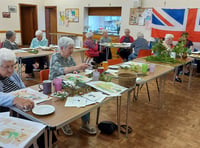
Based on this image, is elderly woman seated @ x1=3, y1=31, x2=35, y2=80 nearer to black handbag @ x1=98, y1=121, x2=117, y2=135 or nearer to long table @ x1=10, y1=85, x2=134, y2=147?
black handbag @ x1=98, y1=121, x2=117, y2=135

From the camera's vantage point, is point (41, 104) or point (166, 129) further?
point (166, 129)

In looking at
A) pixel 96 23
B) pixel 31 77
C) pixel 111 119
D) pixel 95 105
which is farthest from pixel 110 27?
pixel 95 105

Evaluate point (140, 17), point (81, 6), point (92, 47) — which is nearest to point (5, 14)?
point (81, 6)

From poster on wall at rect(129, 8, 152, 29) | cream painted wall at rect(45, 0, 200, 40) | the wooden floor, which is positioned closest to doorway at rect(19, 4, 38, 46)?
cream painted wall at rect(45, 0, 200, 40)

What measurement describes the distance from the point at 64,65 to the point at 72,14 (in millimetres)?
6851

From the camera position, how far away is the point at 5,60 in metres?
1.52

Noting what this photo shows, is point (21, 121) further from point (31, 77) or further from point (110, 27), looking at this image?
point (110, 27)

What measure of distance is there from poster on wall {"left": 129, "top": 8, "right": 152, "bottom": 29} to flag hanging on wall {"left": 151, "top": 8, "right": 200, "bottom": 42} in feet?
0.90

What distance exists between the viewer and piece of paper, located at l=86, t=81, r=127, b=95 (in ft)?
5.69

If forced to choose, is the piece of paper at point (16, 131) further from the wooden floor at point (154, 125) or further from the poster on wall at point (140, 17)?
the poster on wall at point (140, 17)

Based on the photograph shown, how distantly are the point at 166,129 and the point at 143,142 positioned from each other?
1.59 feet

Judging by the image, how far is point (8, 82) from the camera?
170 cm

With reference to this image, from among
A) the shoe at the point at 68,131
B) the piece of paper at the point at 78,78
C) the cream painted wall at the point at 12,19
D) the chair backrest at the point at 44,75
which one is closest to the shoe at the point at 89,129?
the shoe at the point at 68,131

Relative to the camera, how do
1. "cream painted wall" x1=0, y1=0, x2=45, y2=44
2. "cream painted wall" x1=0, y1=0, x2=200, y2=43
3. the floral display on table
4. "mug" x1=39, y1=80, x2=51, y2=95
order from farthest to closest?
"cream painted wall" x1=0, y1=0, x2=45, y2=44 → "cream painted wall" x1=0, y1=0, x2=200, y2=43 → the floral display on table → "mug" x1=39, y1=80, x2=51, y2=95
